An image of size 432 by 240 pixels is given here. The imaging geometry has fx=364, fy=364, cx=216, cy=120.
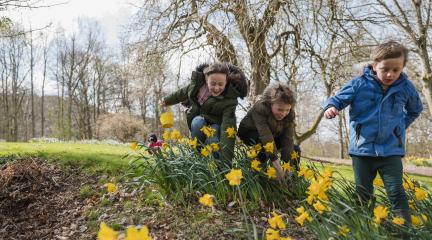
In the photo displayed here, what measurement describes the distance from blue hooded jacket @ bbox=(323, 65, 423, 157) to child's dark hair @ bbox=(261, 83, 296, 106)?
414mm

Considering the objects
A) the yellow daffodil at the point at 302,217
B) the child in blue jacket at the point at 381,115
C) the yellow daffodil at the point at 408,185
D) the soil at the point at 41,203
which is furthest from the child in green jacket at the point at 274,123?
the soil at the point at 41,203

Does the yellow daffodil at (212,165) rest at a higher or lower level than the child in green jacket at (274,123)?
lower

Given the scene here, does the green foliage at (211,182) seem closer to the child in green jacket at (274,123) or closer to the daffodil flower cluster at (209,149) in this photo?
the daffodil flower cluster at (209,149)

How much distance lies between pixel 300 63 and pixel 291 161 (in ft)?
17.8

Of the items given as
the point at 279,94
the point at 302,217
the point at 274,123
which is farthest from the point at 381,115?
the point at 302,217

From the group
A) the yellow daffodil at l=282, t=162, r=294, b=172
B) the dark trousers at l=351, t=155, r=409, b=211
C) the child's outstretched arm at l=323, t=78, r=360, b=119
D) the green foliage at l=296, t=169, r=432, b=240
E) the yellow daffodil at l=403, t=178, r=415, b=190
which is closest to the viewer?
the green foliage at l=296, t=169, r=432, b=240

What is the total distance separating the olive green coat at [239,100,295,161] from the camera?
3.21 m

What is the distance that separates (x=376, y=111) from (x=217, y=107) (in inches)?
56.2

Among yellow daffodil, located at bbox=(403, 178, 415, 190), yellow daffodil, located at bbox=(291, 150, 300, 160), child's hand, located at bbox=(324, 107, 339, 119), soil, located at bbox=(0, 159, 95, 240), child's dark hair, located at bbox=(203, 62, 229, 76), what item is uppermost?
child's dark hair, located at bbox=(203, 62, 229, 76)

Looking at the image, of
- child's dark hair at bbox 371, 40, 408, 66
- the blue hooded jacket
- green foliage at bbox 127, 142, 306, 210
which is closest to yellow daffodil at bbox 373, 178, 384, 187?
the blue hooded jacket

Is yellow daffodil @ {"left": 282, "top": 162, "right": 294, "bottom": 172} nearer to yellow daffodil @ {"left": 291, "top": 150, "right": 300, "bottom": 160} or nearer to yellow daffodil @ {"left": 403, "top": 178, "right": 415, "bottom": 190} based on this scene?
yellow daffodil @ {"left": 291, "top": 150, "right": 300, "bottom": 160}

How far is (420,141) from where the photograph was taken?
25016 mm

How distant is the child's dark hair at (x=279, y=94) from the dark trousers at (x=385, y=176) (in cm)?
70

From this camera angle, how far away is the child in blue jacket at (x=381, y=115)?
2574 millimetres
